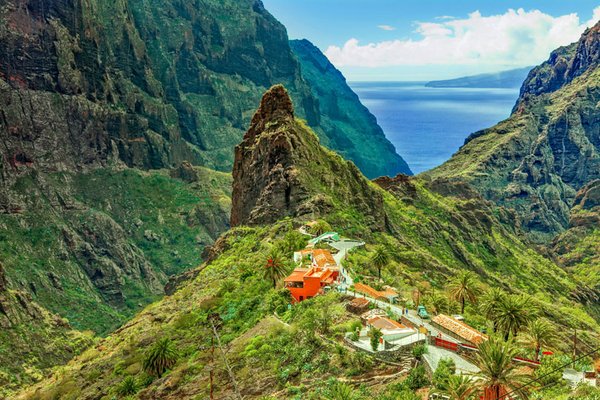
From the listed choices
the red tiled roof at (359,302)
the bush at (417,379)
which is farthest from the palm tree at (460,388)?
the red tiled roof at (359,302)

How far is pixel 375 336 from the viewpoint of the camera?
46.8 meters

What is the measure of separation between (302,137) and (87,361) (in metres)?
48.8

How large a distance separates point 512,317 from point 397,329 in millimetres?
10564

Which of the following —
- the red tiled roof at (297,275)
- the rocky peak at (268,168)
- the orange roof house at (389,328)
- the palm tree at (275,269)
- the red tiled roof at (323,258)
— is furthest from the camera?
the rocky peak at (268,168)

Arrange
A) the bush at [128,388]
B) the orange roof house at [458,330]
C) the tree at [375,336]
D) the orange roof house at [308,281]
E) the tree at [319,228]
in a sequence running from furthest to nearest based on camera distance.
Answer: the tree at [319,228] → the bush at [128,388] → the orange roof house at [308,281] → the orange roof house at [458,330] → the tree at [375,336]

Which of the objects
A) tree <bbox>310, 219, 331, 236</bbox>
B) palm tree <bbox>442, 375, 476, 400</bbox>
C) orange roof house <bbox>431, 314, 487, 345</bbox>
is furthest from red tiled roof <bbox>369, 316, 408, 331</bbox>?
tree <bbox>310, 219, 331, 236</bbox>

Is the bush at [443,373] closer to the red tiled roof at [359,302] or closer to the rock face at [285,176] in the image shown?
the red tiled roof at [359,302]

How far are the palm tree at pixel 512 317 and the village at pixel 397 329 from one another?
186 cm

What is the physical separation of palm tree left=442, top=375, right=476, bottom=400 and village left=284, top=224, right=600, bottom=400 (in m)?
0.86

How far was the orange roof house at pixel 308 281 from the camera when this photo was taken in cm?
6406

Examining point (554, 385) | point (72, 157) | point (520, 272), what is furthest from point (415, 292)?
point (72, 157)

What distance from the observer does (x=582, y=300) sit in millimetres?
140375

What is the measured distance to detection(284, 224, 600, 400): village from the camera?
44.1m

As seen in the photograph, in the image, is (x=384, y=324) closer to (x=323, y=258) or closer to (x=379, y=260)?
(x=323, y=258)
